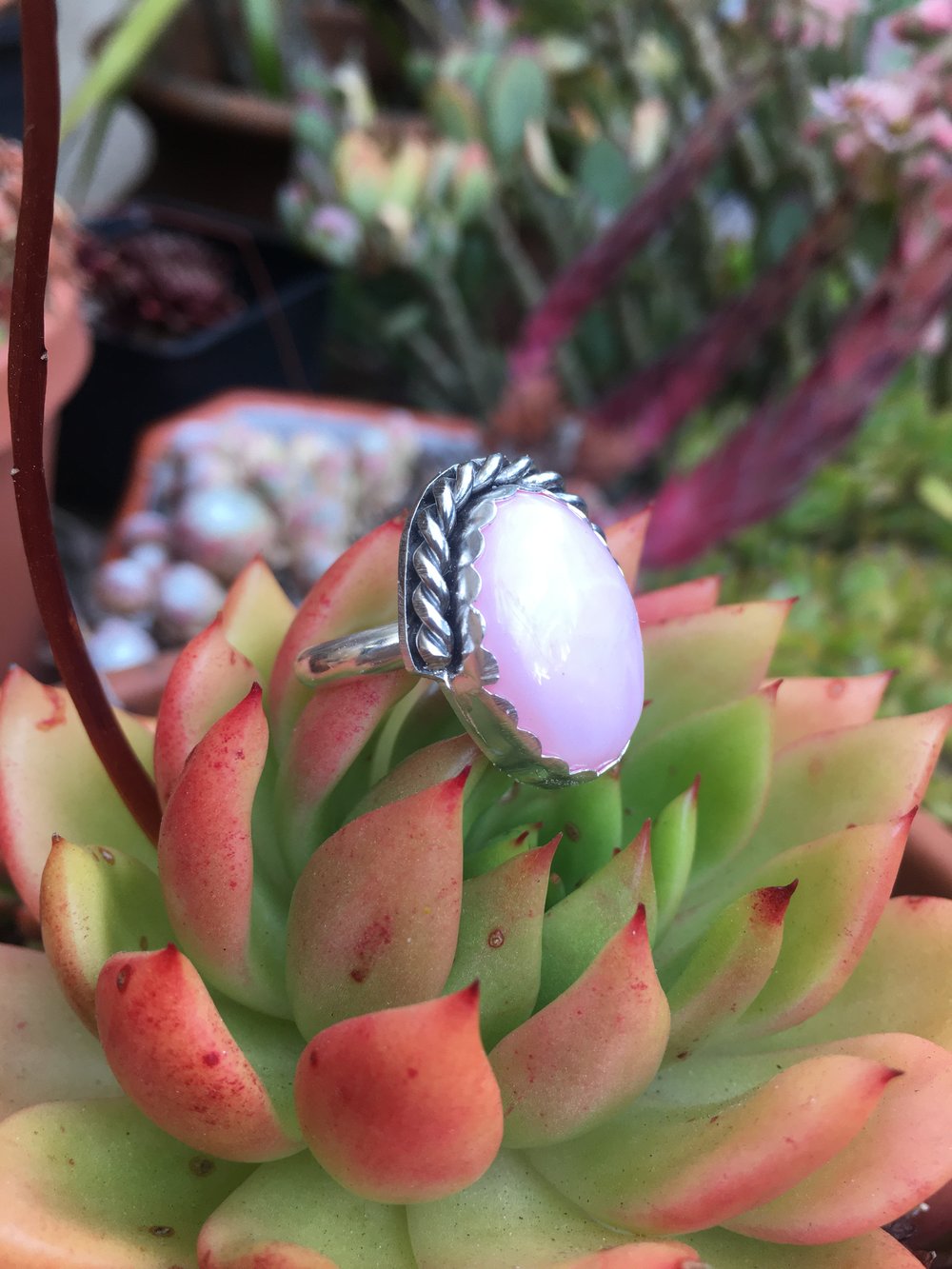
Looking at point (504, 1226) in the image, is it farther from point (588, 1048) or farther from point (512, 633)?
point (512, 633)

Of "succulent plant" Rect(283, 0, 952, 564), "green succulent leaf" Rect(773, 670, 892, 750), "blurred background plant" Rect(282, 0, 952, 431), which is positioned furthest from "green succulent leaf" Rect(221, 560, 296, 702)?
"blurred background plant" Rect(282, 0, 952, 431)

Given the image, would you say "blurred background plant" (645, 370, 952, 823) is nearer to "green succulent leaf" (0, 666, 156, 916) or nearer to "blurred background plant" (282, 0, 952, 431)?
"blurred background plant" (282, 0, 952, 431)

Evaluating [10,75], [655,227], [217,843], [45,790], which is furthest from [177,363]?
[217,843]

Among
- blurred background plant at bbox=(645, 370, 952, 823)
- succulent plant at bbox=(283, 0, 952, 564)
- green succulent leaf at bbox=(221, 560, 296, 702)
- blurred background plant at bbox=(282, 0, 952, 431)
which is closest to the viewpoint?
green succulent leaf at bbox=(221, 560, 296, 702)

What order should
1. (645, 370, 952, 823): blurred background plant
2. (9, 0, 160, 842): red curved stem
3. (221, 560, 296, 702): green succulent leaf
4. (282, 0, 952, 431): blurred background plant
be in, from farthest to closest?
(282, 0, 952, 431): blurred background plant
(645, 370, 952, 823): blurred background plant
(221, 560, 296, 702): green succulent leaf
(9, 0, 160, 842): red curved stem

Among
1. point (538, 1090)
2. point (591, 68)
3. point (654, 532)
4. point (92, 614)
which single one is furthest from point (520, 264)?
point (538, 1090)

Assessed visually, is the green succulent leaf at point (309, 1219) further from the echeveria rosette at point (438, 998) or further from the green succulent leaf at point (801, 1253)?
the green succulent leaf at point (801, 1253)

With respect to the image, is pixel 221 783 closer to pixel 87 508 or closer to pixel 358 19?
pixel 87 508

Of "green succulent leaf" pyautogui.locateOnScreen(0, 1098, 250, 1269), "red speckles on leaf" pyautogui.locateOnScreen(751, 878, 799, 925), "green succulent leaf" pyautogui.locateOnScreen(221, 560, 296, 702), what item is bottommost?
"green succulent leaf" pyautogui.locateOnScreen(0, 1098, 250, 1269)
